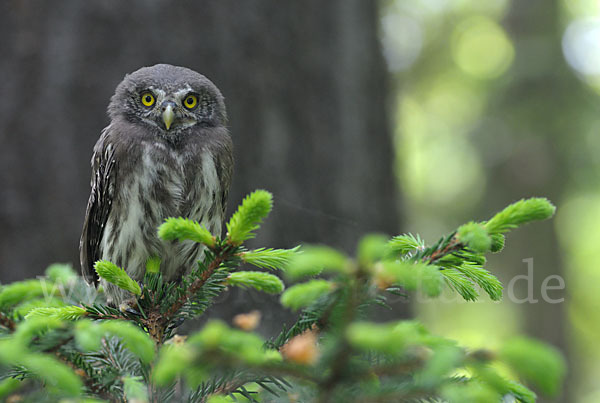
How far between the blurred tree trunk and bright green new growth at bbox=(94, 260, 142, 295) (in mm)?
7592

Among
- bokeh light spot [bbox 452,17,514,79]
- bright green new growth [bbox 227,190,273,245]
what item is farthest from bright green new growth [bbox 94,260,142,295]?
bokeh light spot [bbox 452,17,514,79]

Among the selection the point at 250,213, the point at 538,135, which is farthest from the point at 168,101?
the point at 538,135

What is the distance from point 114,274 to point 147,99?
142 centimetres

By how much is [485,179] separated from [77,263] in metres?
7.72

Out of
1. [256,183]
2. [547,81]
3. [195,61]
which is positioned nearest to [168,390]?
[256,183]

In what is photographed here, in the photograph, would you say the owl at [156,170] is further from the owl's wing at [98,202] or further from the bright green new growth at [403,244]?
the bright green new growth at [403,244]

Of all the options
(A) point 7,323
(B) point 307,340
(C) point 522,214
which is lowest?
(A) point 7,323

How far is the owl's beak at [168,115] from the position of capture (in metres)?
2.65

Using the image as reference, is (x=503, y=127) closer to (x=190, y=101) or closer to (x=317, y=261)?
(x=190, y=101)

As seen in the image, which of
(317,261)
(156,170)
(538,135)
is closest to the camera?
(317,261)

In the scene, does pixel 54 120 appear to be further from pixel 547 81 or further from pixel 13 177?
pixel 547 81

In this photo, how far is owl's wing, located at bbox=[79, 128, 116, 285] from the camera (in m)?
2.69

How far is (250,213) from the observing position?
1.33m

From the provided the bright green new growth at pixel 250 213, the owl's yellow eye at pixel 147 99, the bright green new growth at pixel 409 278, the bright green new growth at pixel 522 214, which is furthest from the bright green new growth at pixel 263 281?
the owl's yellow eye at pixel 147 99
